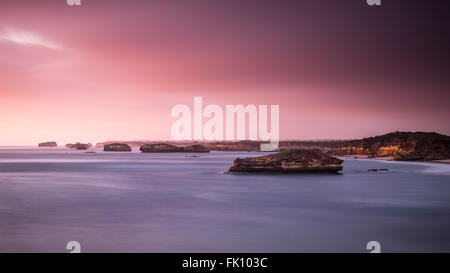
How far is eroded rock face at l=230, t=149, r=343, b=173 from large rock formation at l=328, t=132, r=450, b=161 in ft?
213

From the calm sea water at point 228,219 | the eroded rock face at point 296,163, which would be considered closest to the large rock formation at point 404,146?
the eroded rock face at point 296,163

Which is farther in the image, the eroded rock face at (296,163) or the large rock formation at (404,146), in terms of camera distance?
the large rock formation at (404,146)

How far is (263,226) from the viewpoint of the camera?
61.4 feet

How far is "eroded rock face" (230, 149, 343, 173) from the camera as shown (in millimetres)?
44188

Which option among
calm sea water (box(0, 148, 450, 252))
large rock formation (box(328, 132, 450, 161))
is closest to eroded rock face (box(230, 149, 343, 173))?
calm sea water (box(0, 148, 450, 252))

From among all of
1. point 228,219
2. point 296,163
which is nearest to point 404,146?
point 296,163

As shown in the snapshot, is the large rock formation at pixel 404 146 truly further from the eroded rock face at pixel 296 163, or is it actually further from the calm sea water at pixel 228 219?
the calm sea water at pixel 228 219

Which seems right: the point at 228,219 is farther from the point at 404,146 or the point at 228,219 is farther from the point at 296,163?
the point at 404,146

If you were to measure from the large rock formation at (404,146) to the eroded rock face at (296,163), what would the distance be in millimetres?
64938

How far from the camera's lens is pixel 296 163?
1737 inches

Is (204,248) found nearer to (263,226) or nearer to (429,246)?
(263,226)

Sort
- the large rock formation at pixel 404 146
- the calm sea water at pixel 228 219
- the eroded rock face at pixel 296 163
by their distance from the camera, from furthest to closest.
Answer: the large rock formation at pixel 404 146 < the eroded rock face at pixel 296 163 < the calm sea water at pixel 228 219

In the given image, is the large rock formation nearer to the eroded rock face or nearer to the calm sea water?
the eroded rock face

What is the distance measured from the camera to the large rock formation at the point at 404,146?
103m
